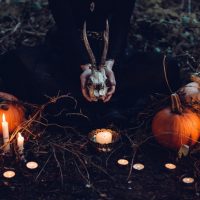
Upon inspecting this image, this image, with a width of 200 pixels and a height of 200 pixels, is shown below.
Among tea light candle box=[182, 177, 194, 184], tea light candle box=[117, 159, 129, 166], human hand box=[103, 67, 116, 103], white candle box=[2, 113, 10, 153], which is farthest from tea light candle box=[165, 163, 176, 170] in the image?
white candle box=[2, 113, 10, 153]

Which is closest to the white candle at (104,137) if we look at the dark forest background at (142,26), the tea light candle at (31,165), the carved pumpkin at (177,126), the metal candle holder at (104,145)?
the metal candle holder at (104,145)

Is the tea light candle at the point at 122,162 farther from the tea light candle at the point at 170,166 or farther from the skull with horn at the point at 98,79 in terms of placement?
the skull with horn at the point at 98,79

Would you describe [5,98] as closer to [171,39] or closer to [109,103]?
[109,103]

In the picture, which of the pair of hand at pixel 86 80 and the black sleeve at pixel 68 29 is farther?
the black sleeve at pixel 68 29

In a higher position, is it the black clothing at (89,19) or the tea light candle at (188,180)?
the black clothing at (89,19)

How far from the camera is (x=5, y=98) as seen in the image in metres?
3.17

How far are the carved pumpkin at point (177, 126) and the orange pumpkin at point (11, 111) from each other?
1104mm

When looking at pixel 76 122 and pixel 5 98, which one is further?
pixel 76 122

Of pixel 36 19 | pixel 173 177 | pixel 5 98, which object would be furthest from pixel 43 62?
pixel 36 19

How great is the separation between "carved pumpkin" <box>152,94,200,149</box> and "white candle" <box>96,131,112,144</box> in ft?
1.28

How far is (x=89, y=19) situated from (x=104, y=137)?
1.11m

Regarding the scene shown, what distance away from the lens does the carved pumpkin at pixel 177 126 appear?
118 inches

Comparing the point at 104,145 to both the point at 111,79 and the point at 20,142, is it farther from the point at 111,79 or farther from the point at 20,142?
the point at 20,142

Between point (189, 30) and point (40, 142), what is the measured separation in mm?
2756
